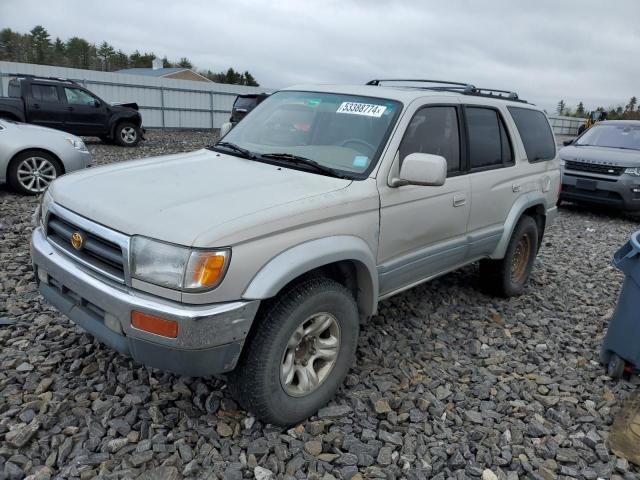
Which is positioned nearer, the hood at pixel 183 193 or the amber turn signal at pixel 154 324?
the amber turn signal at pixel 154 324

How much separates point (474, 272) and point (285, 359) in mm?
3418

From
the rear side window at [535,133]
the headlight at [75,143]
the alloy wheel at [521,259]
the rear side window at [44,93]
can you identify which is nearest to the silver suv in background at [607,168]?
the rear side window at [535,133]

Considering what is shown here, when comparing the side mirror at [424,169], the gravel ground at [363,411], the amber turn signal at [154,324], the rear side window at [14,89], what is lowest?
the gravel ground at [363,411]

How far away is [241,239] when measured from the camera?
2.31 meters

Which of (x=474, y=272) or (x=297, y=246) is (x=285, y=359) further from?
(x=474, y=272)

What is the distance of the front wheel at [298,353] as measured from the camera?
2.49 m

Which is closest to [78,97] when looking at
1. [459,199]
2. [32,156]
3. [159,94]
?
[32,156]

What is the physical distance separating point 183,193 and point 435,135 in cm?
189

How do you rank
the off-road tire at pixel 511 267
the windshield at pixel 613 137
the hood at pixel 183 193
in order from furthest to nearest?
1. the windshield at pixel 613 137
2. the off-road tire at pixel 511 267
3. the hood at pixel 183 193

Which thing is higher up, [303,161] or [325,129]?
[325,129]

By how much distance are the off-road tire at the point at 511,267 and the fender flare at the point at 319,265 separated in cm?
203

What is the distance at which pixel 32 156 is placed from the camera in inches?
290

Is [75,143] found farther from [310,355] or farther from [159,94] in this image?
[159,94]

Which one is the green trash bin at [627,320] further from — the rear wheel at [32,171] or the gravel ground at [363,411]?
the rear wheel at [32,171]
